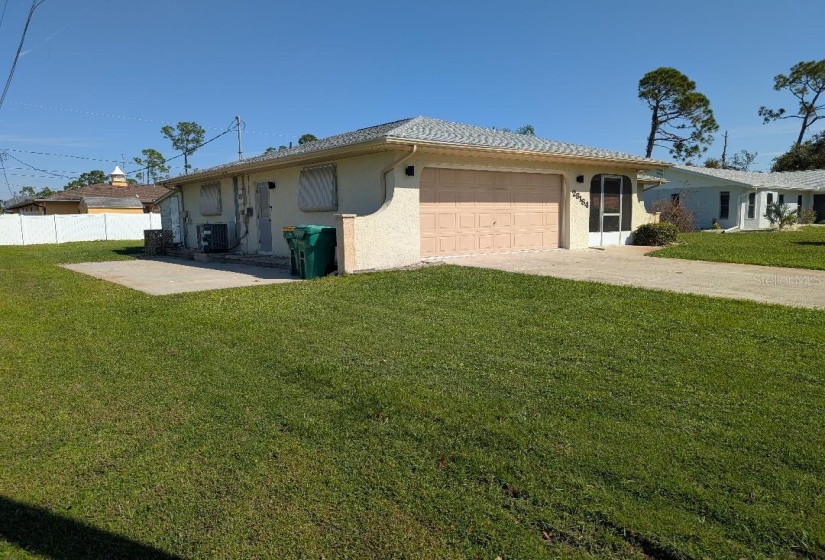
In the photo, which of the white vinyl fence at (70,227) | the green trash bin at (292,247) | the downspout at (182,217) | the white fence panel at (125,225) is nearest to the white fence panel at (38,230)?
the white vinyl fence at (70,227)

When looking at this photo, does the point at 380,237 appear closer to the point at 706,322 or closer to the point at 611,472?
the point at 706,322

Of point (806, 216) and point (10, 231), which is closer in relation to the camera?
point (10, 231)

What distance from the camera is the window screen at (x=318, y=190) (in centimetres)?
1319

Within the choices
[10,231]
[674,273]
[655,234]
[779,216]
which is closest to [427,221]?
[674,273]

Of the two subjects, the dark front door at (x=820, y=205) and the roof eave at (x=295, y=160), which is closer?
the roof eave at (x=295, y=160)

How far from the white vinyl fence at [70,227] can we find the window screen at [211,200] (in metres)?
16.4

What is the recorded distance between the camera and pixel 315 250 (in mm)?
11094

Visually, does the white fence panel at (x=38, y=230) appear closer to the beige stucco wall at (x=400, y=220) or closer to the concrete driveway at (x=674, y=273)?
the beige stucco wall at (x=400, y=220)

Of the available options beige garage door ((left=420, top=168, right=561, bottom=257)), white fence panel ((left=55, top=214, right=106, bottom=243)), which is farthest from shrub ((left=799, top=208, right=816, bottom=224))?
white fence panel ((left=55, top=214, right=106, bottom=243))

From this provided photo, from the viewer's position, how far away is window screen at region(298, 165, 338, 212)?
1319 cm

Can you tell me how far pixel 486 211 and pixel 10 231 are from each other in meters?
28.4

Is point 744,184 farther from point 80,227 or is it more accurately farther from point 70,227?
point 70,227

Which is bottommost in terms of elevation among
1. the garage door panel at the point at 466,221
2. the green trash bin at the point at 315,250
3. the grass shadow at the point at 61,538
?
the grass shadow at the point at 61,538

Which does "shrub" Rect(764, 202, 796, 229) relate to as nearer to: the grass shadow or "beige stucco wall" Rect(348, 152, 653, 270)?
"beige stucco wall" Rect(348, 152, 653, 270)
